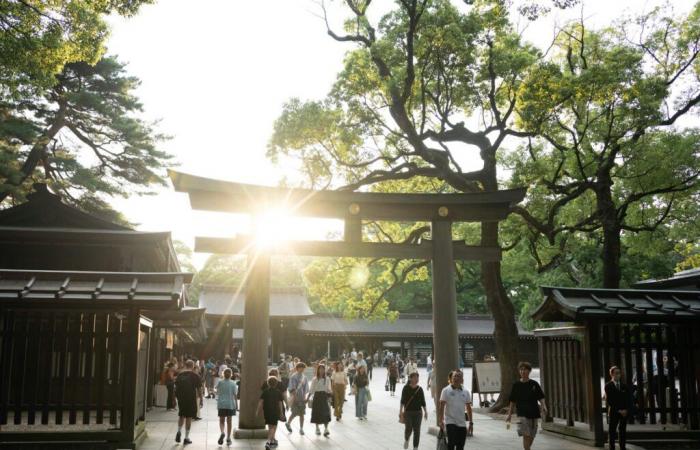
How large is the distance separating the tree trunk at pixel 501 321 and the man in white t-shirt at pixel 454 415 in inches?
447

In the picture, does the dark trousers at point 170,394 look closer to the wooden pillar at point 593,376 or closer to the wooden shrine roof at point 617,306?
the wooden shrine roof at point 617,306

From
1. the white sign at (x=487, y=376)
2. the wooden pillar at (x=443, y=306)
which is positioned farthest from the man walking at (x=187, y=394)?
the white sign at (x=487, y=376)

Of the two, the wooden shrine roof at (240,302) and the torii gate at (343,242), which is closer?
the torii gate at (343,242)

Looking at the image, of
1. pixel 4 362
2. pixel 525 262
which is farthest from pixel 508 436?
pixel 525 262

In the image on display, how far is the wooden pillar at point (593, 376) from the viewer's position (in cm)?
1372

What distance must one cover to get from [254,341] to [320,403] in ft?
7.70

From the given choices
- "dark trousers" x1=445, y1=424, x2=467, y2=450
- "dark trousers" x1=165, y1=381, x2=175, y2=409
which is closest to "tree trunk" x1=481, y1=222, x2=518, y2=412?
"dark trousers" x1=165, y1=381, x2=175, y2=409

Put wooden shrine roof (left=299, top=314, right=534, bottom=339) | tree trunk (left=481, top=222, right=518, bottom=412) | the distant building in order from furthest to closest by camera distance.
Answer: wooden shrine roof (left=299, top=314, right=534, bottom=339)
the distant building
tree trunk (left=481, top=222, right=518, bottom=412)

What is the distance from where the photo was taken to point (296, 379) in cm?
1775

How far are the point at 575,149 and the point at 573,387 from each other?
30.3 ft

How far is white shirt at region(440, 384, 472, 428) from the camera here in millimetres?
10375

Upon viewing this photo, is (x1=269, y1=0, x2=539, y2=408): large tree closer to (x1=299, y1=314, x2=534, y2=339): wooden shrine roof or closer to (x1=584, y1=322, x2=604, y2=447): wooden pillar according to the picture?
(x1=584, y1=322, x2=604, y2=447): wooden pillar

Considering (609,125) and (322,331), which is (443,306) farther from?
(322,331)

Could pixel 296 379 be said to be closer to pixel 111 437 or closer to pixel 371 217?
pixel 371 217
